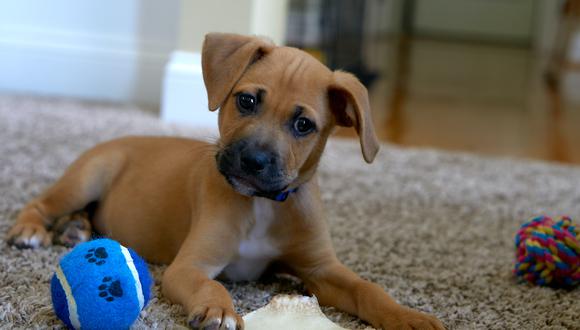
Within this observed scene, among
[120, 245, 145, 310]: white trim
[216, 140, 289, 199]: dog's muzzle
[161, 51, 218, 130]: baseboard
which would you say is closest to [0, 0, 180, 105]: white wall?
[161, 51, 218, 130]: baseboard

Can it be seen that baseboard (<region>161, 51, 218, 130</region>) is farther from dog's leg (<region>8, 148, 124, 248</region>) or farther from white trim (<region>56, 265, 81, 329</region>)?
white trim (<region>56, 265, 81, 329</region>)

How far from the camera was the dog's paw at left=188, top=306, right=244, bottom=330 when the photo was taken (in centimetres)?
148

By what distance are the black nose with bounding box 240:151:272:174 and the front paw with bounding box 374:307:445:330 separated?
40 cm

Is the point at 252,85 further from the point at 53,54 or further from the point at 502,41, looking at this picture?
the point at 502,41

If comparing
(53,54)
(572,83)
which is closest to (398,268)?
(53,54)

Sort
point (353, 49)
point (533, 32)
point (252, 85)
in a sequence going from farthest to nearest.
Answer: point (533, 32) → point (353, 49) → point (252, 85)

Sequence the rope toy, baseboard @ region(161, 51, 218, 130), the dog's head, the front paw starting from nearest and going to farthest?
the front paw, the dog's head, the rope toy, baseboard @ region(161, 51, 218, 130)

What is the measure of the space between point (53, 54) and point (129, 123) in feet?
3.35

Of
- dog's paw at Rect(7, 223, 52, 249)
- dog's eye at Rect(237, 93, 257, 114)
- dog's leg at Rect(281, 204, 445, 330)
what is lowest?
dog's paw at Rect(7, 223, 52, 249)

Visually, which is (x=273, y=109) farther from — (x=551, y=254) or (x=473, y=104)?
(x=473, y=104)

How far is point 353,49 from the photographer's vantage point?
21.7 ft

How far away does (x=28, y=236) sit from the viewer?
2049mm

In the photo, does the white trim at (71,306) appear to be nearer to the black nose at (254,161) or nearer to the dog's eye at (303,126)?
the black nose at (254,161)

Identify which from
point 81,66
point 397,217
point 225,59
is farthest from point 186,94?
point 225,59
